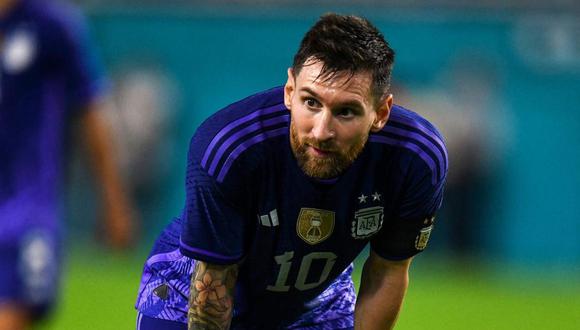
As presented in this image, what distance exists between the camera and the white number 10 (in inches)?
187

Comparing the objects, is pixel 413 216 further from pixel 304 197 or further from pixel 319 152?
pixel 319 152

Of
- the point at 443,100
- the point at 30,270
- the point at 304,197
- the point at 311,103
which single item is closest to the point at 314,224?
the point at 304,197

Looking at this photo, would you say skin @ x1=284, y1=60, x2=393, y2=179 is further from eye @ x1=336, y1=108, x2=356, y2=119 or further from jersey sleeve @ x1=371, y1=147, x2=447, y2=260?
jersey sleeve @ x1=371, y1=147, x2=447, y2=260

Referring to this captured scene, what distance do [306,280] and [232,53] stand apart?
31.1ft

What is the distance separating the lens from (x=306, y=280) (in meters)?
4.88

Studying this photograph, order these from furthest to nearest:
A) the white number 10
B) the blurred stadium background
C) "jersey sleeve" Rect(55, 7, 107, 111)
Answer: the blurred stadium background < "jersey sleeve" Rect(55, 7, 107, 111) < the white number 10

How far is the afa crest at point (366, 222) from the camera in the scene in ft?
15.5

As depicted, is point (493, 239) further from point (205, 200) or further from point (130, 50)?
point (205, 200)

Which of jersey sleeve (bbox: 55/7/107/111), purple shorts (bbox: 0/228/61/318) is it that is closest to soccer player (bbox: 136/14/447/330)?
purple shorts (bbox: 0/228/61/318)

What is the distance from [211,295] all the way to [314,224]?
0.45 metres

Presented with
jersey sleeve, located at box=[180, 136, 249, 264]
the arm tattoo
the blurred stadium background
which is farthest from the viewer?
the blurred stadium background

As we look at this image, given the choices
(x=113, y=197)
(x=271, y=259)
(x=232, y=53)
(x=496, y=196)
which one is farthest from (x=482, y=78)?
(x=271, y=259)

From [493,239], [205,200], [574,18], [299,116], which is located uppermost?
[574,18]

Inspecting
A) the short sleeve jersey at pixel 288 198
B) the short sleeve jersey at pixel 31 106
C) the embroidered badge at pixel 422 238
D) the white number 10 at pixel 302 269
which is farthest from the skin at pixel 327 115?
the short sleeve jersey at pixel 31 106
